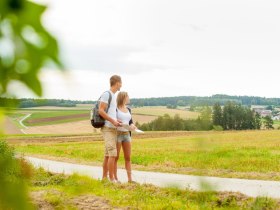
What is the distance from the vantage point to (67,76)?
1.77 ft

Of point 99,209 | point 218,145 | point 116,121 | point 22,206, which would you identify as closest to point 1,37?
point 22,206

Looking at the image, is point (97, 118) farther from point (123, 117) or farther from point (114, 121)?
point (123, 117)

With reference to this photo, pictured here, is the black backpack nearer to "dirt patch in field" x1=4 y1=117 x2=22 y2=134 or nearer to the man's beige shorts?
the man's beige shorts

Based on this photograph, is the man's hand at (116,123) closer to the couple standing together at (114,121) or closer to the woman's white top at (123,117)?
the couple standing together at (114,121)

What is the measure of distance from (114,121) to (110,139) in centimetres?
49

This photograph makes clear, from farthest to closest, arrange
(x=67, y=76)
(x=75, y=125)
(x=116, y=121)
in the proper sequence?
(x=75, y=125)
(x=116, y=121)
(x=67, y=76)

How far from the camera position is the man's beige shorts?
9.05 metres

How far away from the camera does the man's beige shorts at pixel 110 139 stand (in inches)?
356

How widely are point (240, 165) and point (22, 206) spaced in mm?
15628

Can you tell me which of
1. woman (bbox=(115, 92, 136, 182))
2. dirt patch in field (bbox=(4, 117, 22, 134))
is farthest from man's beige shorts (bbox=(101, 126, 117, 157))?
dirt patch in field (bbox=(4, 117, 22, 134))

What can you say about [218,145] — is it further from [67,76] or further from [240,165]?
[240,165]

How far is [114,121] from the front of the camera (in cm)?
873

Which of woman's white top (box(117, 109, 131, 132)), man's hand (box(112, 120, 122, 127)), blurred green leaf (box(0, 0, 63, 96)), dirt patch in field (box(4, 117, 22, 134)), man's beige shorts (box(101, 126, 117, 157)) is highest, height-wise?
blurred green leaf (box(0, 0, 63, 96))

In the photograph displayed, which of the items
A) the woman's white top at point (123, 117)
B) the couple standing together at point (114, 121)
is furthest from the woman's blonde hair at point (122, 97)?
the woman's white top at point (123, 117)
